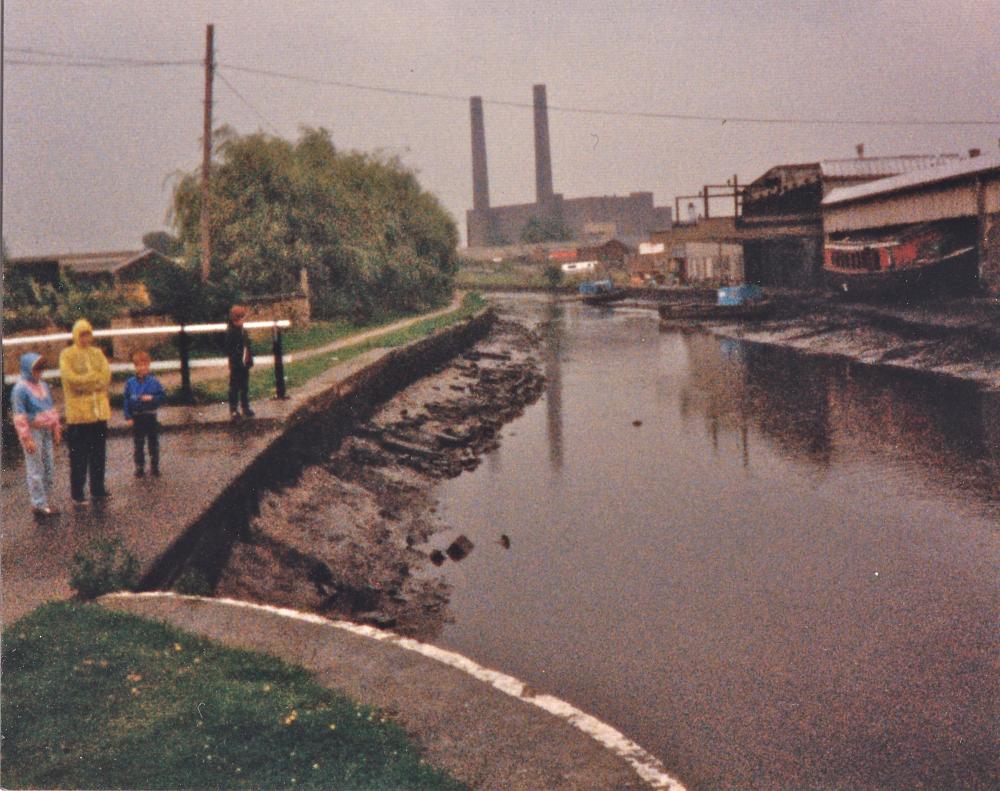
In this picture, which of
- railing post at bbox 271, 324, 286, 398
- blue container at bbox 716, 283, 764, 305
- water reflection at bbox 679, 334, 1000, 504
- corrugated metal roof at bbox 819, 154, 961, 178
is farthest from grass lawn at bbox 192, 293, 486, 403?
corrugated metal roof at bbox 819, 154, 961, 178

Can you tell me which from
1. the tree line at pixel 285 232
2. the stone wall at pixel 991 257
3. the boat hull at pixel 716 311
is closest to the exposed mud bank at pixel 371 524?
the tree line at pixel 285 232

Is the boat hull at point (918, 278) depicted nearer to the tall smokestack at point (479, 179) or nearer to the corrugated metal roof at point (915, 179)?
the corrugated metal roof at point (915, 179)

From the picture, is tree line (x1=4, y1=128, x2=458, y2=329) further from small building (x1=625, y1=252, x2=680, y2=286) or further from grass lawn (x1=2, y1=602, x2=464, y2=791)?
small building (x1=625, y1=252, x2=680, y2=286)

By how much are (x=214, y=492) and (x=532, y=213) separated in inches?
4849

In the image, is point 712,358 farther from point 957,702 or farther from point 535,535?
point 957,702

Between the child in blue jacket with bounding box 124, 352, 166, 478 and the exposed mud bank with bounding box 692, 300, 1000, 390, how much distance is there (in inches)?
673

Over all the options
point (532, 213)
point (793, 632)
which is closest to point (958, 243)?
point (793, 632)

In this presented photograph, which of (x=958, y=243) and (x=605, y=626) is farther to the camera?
(x=958, y=243)

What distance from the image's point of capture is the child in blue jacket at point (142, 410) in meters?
10.4

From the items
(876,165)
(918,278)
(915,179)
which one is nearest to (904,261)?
(918,278)

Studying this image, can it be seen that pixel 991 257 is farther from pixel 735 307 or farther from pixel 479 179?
pixel 479 179

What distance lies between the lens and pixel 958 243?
2553cm

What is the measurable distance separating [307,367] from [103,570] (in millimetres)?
13375

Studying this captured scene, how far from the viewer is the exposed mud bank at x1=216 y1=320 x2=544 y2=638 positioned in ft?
31.5
